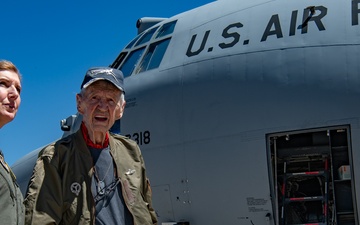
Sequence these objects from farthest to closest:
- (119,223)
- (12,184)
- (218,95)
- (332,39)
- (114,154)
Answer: (218,95), (332,39), (114,154), (119,223), (12,184)

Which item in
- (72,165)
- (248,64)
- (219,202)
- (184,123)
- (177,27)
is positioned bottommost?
(219,202)

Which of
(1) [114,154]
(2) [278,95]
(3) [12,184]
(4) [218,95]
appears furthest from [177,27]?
(3) [12,184]

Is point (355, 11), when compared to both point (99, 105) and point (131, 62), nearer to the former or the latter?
point (131, 62)

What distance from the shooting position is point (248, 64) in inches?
330

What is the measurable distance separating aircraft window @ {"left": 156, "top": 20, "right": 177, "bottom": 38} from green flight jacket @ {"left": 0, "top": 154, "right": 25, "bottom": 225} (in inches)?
304

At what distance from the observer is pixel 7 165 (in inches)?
119

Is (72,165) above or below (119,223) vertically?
above

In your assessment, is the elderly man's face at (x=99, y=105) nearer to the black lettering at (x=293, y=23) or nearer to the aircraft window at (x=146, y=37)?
the black lettering at (x=293, y=23)

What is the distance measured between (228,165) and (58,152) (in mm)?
5240

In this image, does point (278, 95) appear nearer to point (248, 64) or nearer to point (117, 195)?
point (248, 64)

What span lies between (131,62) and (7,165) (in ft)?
25.9

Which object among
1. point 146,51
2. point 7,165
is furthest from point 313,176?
point 7,165

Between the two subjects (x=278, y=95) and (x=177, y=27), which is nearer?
(x=278, y=95)

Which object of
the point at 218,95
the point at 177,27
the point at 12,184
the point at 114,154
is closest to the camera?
the point at 12,184
